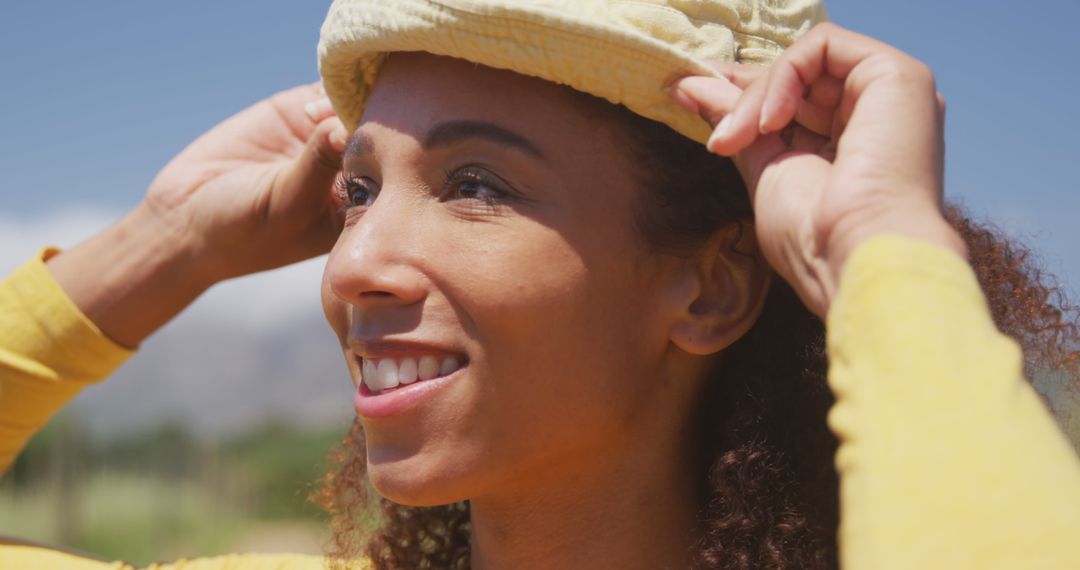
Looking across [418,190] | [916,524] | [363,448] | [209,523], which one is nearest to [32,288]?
[363,448]

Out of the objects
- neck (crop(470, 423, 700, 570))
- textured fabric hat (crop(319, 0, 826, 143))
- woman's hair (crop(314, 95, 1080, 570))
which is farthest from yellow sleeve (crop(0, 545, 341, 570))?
textured fabric hat (crop(319, 0, 826, 143))

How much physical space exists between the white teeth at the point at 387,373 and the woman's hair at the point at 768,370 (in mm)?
546

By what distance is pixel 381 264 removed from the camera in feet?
6.66

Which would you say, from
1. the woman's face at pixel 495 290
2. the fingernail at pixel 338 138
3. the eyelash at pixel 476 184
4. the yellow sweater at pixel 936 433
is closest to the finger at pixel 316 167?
the fingernail at pixel 338 138

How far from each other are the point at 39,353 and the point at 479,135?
1.53m

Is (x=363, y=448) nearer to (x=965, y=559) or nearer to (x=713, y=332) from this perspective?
(x=713, y=332)

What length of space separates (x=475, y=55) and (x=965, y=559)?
4.05 feet

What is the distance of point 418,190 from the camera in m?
2.13

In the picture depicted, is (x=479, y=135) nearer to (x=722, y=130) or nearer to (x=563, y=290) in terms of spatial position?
(x=563, y=290)

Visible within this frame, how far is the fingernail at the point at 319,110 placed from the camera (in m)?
2.96

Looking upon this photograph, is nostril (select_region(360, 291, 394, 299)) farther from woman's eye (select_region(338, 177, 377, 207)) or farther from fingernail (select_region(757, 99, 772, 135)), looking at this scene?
fingernail (select_region(757, 99, 772, 135))

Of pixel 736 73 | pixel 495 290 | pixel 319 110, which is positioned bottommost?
pixel 495 290

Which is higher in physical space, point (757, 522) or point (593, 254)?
point (593, 254)

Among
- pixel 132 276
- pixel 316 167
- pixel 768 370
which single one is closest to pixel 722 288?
pixel 768 370
